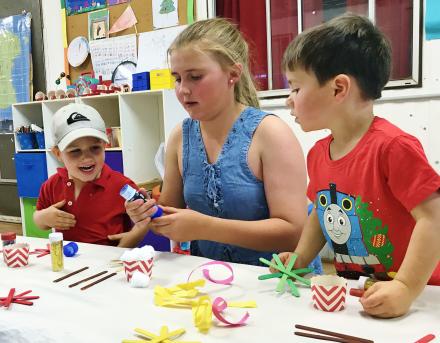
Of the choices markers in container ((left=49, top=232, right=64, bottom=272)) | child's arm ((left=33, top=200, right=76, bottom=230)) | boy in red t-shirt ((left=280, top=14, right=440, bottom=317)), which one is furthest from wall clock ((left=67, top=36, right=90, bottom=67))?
boy in red t-shirt ((left=280, top=14, right=440, bottom=317))

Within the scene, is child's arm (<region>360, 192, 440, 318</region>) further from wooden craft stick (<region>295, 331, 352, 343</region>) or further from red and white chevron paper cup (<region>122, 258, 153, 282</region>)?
red and white chevron paper cup (<region>122, 258, 153, 282</region>)

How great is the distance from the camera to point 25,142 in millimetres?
3818

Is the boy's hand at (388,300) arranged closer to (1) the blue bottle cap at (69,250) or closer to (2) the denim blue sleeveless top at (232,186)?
(2) the denim blue sleeveless top at (232,186)

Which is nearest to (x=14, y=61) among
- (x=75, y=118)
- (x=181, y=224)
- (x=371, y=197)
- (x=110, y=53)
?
(x=110, y=53)

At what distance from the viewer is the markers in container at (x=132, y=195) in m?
1.03

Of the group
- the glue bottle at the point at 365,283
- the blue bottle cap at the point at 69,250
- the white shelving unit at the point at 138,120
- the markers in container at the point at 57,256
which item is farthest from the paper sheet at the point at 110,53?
the glue bottle at the point at 365,283

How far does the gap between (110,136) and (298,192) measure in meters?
2.33

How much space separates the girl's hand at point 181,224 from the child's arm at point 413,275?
474 mm

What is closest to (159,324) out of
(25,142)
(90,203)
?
(90,203)

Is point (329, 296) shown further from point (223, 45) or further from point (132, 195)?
point (223, 45)

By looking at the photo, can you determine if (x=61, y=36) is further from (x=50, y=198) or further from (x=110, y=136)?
(x=50, y=198)

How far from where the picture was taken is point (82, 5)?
12.8ft

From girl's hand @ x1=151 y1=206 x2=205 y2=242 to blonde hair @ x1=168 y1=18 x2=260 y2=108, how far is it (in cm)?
46

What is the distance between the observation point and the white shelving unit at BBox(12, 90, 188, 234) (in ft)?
10.0
